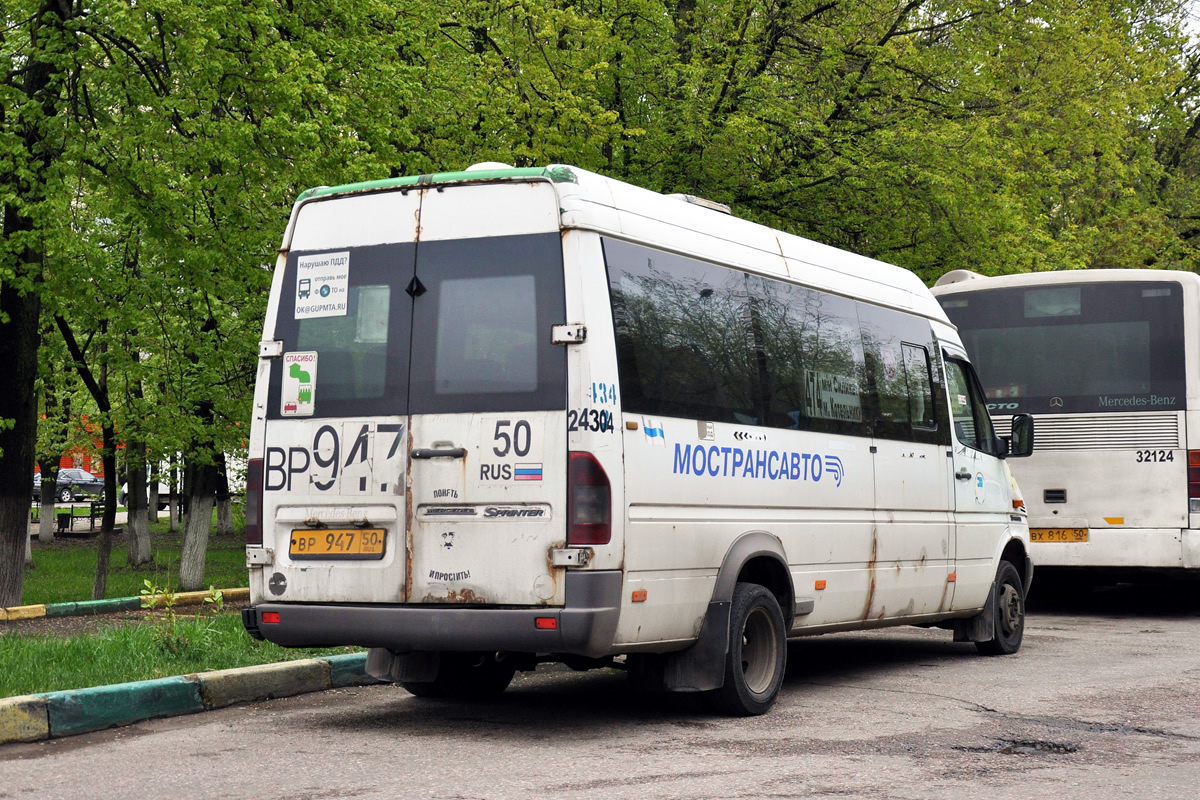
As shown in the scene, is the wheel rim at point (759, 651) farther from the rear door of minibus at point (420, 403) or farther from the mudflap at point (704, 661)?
the rear door of minibus at point (420, 403)

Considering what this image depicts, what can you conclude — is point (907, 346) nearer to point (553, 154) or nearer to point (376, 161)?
point (376, 161)

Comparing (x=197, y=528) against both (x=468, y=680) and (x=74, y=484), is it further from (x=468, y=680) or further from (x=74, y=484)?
(x=74, y=484)

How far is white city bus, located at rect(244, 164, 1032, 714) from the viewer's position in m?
6.81

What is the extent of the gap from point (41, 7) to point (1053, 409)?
11043 mm

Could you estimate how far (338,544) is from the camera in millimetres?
7219

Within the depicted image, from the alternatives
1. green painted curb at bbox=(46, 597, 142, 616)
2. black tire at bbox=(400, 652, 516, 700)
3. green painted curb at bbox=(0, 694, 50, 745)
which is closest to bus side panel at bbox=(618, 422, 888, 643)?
black tire at bbox=(400, 652, 516, 700)

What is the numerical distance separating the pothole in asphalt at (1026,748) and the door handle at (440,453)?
2749 millimetres

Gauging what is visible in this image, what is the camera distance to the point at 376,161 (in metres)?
14.6

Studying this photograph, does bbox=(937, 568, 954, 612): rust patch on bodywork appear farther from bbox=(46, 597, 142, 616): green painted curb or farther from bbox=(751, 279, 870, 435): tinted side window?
bbox=(46, 597, 142, 616): green painted curb

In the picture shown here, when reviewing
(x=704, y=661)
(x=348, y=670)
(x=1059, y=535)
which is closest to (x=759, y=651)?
(x=704, y=661)

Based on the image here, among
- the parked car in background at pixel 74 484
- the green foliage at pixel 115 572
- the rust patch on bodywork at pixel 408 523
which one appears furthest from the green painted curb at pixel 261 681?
the parked car in background at pixel 74 484

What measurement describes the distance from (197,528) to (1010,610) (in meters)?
11.6

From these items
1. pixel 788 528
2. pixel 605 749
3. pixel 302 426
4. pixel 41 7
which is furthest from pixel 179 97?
pixel 605 749

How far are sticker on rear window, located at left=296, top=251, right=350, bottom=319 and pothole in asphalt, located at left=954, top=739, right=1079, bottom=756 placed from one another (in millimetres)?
3814
